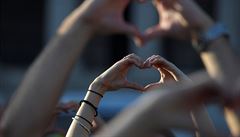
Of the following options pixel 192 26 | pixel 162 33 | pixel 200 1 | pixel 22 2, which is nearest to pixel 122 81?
pixel 162 33

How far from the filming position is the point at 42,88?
170cm

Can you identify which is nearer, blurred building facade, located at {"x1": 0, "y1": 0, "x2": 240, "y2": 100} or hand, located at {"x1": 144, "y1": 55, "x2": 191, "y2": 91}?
hand, located at {"x1": 144, "y1": 55, "x2": 191, "y2": 91}

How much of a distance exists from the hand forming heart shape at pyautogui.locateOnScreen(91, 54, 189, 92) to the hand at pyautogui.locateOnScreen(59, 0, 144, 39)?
506 millimetres

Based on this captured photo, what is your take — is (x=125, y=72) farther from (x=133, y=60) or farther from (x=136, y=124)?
(x=136, y=124)

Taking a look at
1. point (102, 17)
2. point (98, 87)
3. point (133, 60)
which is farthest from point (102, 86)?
point (102, 17)

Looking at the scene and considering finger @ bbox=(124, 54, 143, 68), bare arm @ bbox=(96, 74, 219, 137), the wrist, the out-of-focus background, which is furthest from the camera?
the out-of-focus background

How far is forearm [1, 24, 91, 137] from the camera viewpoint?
168cm

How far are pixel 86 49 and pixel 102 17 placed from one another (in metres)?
8.66

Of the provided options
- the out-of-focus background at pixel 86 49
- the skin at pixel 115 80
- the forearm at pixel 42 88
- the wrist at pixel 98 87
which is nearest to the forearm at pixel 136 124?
the forearm at pixel 42 88

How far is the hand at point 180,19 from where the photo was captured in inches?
67.7

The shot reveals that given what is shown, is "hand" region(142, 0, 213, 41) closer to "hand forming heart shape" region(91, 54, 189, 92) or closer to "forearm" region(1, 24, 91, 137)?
"forearm" region(1, 24, 91, 137)

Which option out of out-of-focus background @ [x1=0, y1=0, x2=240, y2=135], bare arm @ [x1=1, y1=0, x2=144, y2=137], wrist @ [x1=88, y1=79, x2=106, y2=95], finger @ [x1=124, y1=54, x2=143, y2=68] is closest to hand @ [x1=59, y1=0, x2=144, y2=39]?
bare arm @ [x1=1, y1=0, x2=144, y2=137]

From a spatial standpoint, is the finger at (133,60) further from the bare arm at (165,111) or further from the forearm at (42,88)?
the bare arm at (165,111)

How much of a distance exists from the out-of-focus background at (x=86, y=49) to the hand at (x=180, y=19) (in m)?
8.40
